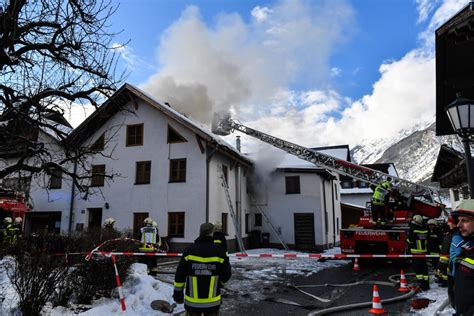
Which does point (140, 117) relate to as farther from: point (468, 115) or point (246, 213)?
point (468, 115)

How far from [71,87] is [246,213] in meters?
15.4

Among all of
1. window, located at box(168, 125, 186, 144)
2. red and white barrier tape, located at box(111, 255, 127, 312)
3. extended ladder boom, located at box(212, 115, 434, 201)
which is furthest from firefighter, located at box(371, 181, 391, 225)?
red and white barrier tape, located at box(111, 255, 127, 312)

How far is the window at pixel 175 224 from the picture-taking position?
54.8 feet

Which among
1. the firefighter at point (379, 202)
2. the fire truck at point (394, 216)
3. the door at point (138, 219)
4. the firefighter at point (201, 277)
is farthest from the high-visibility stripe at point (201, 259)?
the door at point (138, 219)

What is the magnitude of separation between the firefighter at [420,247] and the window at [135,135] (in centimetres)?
1414

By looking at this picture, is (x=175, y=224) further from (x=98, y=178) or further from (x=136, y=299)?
(x=136, y=299)

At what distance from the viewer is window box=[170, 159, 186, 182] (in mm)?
17328

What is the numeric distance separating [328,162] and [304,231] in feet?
20.3

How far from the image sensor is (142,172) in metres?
18.2

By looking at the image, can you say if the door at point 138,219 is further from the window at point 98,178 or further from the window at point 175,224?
the window at point 98,178

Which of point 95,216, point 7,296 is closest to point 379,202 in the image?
point 7,296

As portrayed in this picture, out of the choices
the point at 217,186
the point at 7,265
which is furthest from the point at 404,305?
the point at 217,186

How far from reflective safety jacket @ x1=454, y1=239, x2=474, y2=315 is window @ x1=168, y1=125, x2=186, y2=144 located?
15.7 metres

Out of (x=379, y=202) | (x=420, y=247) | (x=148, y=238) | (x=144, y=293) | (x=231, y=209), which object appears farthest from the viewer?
(x=231, y=209)
